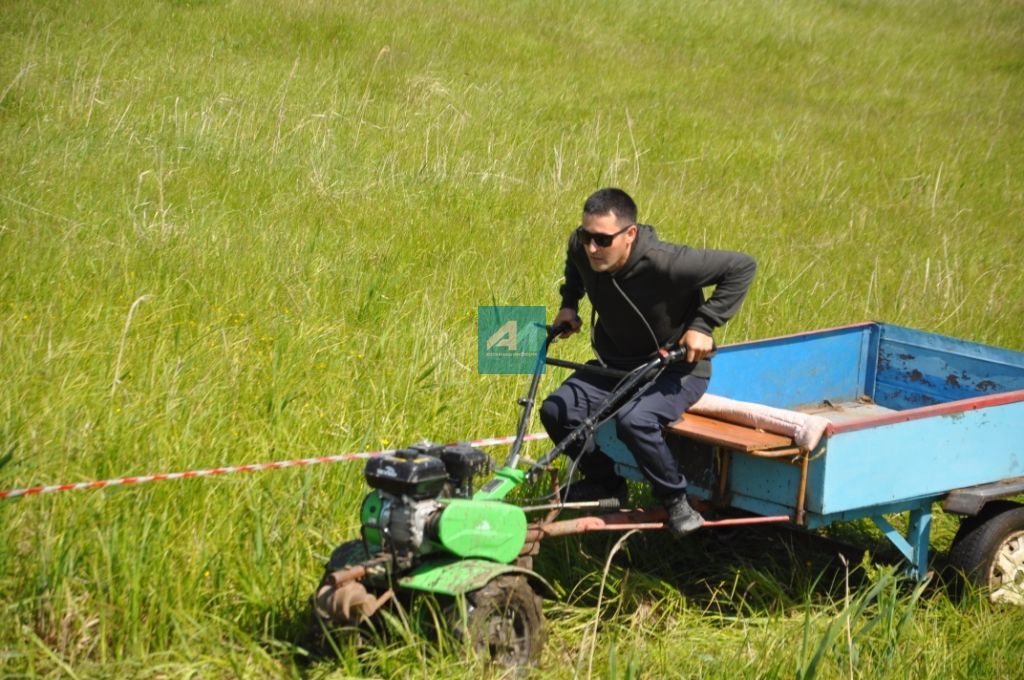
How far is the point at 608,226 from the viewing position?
4660 millimetres

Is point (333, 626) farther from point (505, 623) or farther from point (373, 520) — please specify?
point (505, 623)

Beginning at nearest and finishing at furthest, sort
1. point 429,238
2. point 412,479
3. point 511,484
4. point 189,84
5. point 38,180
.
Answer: point 412,479
point 511,484
point 38,180
point 429,238
point 189,84

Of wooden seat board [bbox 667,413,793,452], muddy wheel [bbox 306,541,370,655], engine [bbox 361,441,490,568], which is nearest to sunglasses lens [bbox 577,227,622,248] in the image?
wooden seat board [bbox 667,413,793,452]

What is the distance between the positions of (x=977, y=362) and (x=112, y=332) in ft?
14.3

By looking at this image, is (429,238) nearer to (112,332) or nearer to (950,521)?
(112,332)

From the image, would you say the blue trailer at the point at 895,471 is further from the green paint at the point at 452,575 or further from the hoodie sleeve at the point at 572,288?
the green paint at the point at 452,575

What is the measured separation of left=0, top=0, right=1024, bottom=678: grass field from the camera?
426 cm

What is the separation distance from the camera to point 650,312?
194 inches

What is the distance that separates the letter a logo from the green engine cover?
1.46m

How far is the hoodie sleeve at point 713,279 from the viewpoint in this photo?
4797mm

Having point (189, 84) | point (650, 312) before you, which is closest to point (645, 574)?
point (650, 312)

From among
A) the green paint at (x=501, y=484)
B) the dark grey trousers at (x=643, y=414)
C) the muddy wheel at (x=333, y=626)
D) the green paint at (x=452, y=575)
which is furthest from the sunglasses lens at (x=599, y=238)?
the muddy wheel at (x=333, y=626)

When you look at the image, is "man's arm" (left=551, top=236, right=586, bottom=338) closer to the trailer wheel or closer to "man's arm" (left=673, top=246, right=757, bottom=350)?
"man's arm" (left=673, top=246, right=757, bottom=350)

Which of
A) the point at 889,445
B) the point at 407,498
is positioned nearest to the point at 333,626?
the point at 407,498
